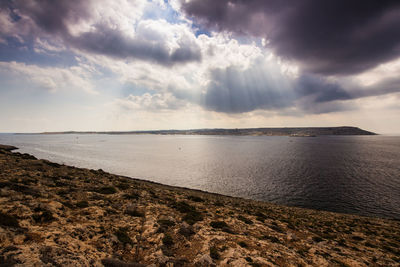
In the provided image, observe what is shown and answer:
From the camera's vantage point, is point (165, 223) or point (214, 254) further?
point (165, 223)

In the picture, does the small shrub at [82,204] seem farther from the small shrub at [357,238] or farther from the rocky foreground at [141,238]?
the small shrub at [357,238]

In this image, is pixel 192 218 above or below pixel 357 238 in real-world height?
above

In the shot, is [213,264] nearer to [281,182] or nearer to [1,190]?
[1,190]

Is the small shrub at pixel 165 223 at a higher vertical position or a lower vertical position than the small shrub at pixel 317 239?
higher

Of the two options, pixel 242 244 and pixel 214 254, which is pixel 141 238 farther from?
pixel 242 244

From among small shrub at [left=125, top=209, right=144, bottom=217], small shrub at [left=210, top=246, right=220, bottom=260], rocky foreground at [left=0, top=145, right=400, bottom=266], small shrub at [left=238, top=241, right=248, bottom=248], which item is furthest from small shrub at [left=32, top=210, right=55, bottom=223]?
small shrub at [left=238, top=241, right=248, bottom=248]

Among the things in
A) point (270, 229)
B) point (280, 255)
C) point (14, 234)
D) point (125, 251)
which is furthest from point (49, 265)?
point (270, 229)

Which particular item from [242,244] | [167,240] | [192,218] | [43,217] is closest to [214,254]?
[242,244]

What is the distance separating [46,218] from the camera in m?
12.3

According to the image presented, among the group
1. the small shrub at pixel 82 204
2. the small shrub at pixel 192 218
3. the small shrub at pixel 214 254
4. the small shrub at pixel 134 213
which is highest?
the small shrub at pixel 82 204

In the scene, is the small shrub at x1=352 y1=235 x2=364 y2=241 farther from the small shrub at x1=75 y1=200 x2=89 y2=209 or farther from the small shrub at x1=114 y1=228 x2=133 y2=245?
the small shrub at x1=75 y1=200 x2=89 y2=209

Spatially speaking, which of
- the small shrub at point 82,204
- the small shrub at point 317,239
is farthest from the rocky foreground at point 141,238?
the small shrub at point 317,239

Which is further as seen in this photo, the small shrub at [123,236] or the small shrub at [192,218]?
the small shrub at [192,218]

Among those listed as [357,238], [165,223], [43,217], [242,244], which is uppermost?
[43,217]
